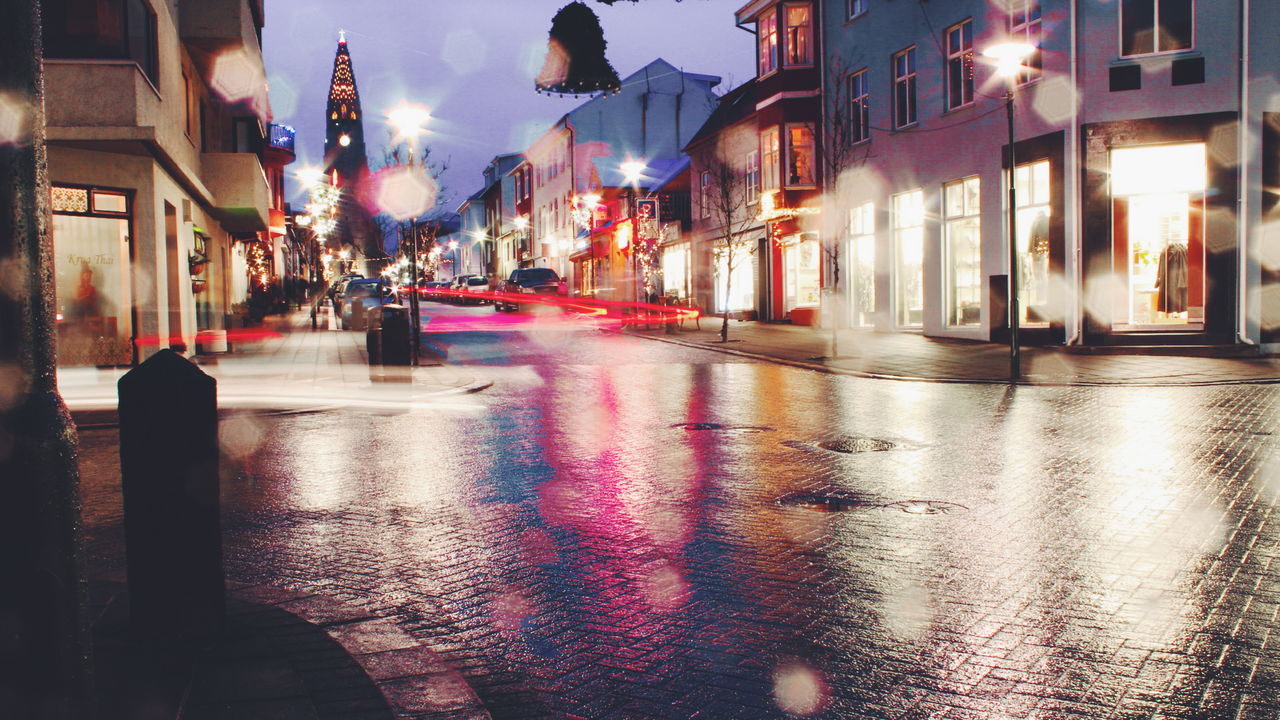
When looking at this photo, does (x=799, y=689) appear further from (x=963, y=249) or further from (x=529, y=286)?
(x=529, y=286)

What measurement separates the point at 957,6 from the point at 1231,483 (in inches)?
742

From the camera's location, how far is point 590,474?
8453 mm

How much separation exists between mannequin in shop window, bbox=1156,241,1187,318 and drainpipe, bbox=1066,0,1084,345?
1428mm

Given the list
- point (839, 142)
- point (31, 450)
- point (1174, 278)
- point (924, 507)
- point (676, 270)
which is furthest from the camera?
point (676, 270)

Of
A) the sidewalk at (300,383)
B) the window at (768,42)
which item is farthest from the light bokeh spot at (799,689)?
the window at (768,42)

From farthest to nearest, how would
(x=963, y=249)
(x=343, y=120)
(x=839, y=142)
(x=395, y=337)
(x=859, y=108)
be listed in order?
(x=343, y=120) < (x=859, y=108) < (x=839, y=142) < (x=963, y=249) < (x=395, y=337)

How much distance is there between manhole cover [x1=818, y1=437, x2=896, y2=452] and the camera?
9.58 meters

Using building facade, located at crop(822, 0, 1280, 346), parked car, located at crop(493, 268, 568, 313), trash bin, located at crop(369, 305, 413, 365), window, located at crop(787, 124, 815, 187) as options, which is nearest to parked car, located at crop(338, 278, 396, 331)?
parked car, located at crop(493, 268, 568, 313)

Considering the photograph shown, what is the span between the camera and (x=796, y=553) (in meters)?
5.88

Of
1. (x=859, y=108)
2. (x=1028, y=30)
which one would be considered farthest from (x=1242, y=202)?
(x=859, y=108)

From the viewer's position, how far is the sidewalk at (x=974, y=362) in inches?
592

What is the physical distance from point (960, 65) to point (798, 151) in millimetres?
7542

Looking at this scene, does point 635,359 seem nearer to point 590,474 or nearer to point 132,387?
point 590,474

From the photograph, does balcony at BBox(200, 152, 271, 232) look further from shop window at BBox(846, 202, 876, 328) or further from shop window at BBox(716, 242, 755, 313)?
shop window at BBox(846, 202, 876, 328)
